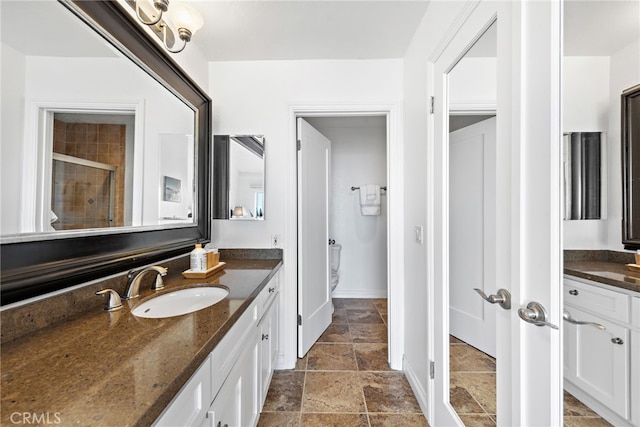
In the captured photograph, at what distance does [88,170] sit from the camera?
0.93 meters

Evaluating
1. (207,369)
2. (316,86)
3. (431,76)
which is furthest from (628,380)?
(316,86)

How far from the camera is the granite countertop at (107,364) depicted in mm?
475

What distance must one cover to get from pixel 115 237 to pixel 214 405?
765 mm

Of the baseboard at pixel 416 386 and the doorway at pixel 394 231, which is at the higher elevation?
the doorway at pixel 394 231

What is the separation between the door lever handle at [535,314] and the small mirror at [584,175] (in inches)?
10.6

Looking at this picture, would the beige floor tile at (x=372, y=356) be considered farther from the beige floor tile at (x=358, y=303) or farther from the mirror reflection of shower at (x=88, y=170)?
the mirror reflection of shower at (x=88, y=170)

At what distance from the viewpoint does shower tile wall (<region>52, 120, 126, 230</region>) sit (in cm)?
84

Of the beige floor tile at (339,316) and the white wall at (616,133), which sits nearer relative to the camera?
the white wall at (616,133)

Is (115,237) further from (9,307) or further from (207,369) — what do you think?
(207,369)

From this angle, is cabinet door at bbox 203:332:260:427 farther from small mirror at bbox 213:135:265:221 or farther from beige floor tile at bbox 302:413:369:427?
small mirror at bbox 213:135:265:221

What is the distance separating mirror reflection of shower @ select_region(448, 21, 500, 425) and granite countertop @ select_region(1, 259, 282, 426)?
3.29 ft

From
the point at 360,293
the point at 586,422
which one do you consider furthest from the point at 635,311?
the point at 360,293

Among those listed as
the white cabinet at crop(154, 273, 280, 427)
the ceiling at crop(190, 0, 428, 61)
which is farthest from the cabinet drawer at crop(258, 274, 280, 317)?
the ceiling at crop(190, 0, 428, 61)

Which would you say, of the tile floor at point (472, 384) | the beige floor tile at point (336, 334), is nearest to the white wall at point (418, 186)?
the tile floor at point (472, 384)
